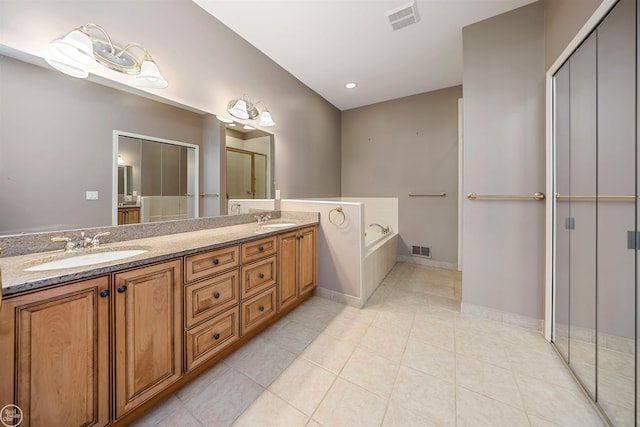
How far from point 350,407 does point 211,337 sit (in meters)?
0.87

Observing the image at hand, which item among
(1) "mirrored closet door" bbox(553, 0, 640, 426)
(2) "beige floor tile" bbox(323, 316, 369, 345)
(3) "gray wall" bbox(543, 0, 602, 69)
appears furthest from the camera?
(2) "beige floor tile" bbox(323, 316, 369, 345)

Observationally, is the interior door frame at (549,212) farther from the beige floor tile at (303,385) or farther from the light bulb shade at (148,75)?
the light bulb shade at (148,75)

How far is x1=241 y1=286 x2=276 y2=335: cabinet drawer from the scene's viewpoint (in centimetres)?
162

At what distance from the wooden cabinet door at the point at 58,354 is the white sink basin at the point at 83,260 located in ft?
0.70

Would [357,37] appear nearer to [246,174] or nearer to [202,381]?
[246,174]

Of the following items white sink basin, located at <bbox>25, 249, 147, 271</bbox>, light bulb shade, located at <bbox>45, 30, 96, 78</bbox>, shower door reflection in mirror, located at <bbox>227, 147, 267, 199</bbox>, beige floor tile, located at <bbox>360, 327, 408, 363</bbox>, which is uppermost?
light bulb shade, located at <bbox>45, 30, 96, 78</bbox>

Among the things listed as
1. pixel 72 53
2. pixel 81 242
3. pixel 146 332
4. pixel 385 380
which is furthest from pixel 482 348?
pixel 72 53

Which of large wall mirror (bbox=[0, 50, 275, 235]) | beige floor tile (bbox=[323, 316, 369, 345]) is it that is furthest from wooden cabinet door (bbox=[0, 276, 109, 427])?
beige floor tile (bbox=[323, 316, 369, 345])

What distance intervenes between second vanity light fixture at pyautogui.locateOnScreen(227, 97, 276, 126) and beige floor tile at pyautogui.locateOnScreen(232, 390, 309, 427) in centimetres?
221

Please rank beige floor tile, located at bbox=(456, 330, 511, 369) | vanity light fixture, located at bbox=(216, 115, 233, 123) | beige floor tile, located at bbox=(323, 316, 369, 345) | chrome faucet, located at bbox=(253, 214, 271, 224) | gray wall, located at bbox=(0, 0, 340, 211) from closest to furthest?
gray wall, located at bbox=(0, 0, 340, 211), beige floor tile, located at bbox=(456, 330, 511, 369), beige floor tile, located at bbox=(323, 316, 369, 345), vanity light fixture, located at bbox=(216, 115, 233, 123), chrome faucet, located at bbox=(253, 214, 271, 224)

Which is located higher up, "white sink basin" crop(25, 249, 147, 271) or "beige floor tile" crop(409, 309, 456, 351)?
"white sink basin" crop(25, 249, 147, 271)

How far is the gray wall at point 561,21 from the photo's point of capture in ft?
4.37

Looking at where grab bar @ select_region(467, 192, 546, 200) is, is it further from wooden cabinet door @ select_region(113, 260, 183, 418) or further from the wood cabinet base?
wooden cabinet door @ select_region(113, 260, 183, 418)

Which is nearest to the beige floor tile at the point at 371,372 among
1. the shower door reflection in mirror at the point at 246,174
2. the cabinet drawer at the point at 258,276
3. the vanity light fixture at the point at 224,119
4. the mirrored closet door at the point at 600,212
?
the cabinet drawer at the point at 258,276
